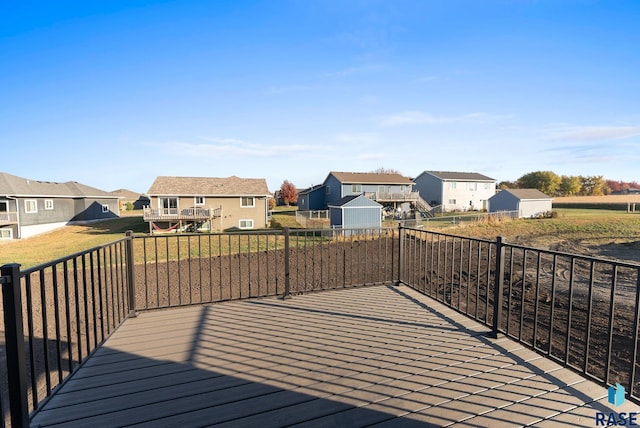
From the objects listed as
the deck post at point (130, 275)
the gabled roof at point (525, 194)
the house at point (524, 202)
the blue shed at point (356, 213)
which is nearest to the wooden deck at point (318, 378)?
Result: the deck post at point (130, 275)

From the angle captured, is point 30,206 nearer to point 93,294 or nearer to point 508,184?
point 93,294

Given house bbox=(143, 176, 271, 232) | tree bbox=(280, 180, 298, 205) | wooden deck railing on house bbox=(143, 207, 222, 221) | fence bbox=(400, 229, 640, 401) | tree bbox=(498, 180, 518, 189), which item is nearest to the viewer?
fence bbox=(400, 229, 640, 401)

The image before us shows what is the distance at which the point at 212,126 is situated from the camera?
13.8 m

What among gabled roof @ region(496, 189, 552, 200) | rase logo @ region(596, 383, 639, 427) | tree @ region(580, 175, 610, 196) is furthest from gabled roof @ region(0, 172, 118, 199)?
tree @ region(580, 175, 610, 196)

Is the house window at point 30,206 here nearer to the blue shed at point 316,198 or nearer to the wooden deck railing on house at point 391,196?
the blue shed at point 316,198

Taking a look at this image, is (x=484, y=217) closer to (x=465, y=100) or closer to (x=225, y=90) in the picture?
(x=465, y=100)

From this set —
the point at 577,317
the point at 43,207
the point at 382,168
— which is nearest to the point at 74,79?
the point at 577,317

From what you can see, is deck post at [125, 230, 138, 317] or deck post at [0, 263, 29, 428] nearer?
deck post at [0, 263, 29, 428]

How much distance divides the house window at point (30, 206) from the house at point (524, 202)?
137ft

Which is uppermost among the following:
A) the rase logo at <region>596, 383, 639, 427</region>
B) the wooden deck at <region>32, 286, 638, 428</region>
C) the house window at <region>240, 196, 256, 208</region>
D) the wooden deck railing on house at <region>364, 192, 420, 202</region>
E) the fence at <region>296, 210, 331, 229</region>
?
the wooden deck railing on house at <region>364, 192, 420, 202</region>

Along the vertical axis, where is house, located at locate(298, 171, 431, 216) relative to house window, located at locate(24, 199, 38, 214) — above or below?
above

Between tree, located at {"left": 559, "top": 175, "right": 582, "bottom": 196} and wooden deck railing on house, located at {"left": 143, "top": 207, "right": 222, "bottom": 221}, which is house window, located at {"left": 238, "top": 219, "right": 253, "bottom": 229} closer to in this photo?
wooden deck railing on house, located at {"left": 143, "top": 207, "right": 222, "bottom": 221}

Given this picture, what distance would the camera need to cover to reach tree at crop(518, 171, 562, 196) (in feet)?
163

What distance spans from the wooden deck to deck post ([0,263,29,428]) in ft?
1.07
